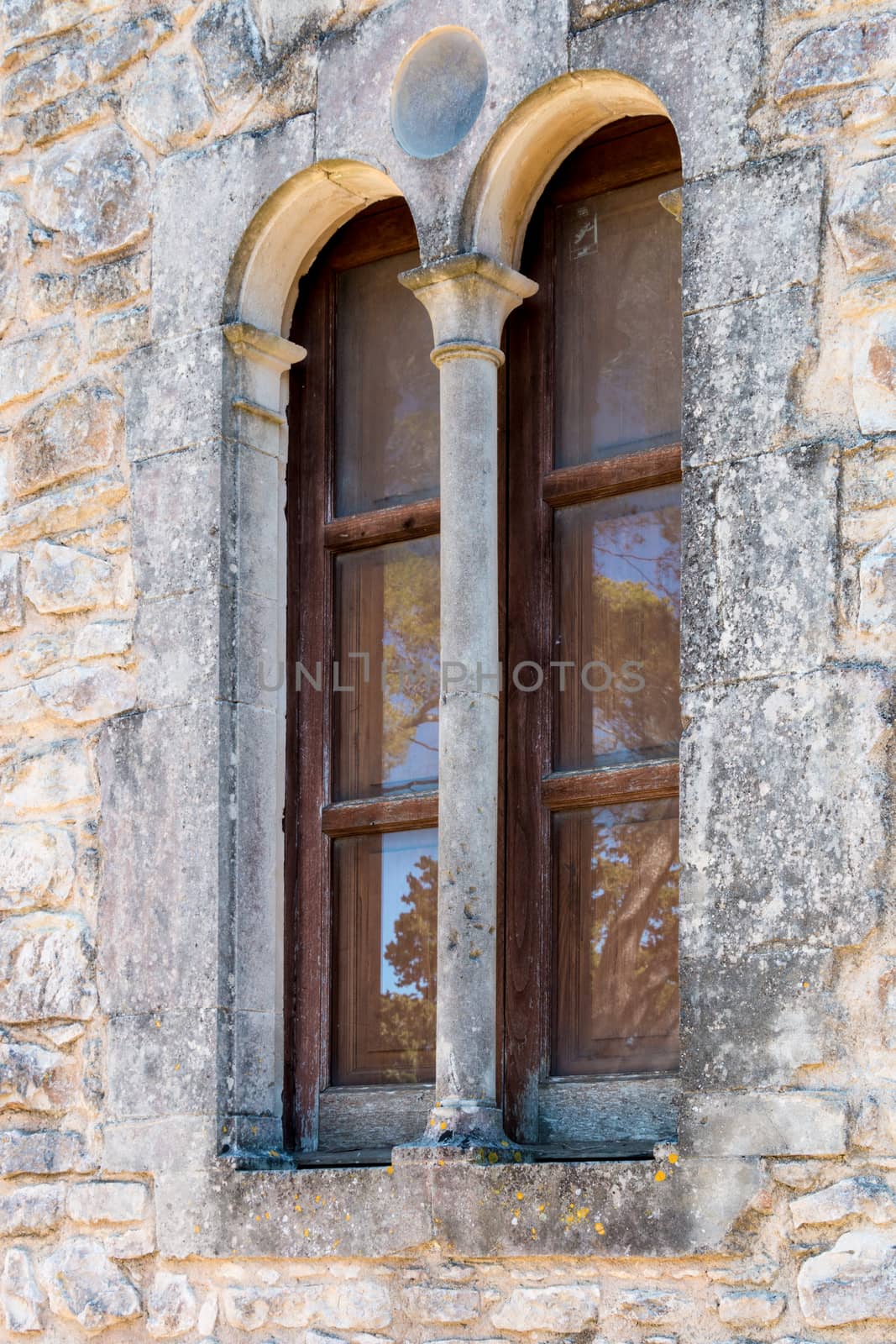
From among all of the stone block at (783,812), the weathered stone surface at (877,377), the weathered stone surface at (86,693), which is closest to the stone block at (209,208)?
the weathered stone surface at (86,693)

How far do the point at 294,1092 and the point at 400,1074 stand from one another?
217 millimetres

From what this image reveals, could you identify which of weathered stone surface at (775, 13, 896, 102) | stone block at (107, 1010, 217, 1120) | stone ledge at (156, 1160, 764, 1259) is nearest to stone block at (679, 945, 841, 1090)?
stone ledge at (156, 1160, 764, 1259)

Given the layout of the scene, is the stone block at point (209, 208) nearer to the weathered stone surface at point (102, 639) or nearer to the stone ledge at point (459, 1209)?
the weathered stone surface at point (102, 639)

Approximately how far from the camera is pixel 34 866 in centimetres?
365

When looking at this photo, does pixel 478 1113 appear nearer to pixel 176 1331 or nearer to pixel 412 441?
pixel 176 1331

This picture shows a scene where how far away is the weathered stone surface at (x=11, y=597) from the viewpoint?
3.78m

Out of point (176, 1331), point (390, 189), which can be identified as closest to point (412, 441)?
point (390, 189)

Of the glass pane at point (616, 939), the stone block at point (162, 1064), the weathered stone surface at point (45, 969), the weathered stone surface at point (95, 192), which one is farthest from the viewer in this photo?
the weathered stone surface at point (95, 192)

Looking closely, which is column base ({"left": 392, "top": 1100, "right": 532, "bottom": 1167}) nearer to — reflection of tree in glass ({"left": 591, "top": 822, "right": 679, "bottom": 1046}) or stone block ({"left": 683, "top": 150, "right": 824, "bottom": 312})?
reflection of tree in glass ({"left": 591, "top": 822, "right": 679, "bottom": 1046})

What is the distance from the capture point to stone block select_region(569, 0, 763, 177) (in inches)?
117

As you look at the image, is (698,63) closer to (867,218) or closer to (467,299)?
(867,218)

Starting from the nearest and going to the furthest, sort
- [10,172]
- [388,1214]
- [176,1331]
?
[388,1214] → [176,1331] → [10,172]

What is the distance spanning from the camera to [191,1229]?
10.7 feet

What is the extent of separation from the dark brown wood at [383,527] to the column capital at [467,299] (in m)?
0.32
